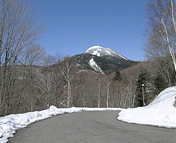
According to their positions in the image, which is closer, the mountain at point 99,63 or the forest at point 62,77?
the forest at point 62,77

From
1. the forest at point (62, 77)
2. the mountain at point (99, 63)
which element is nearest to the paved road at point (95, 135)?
the forest at point (62, 77)

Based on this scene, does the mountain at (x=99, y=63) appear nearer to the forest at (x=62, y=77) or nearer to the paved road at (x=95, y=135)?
the forest at (x=62, y=77)

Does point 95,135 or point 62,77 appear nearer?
point 95,135

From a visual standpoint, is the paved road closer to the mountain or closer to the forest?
the forest

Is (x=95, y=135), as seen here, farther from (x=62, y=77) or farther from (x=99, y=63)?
(x=99, y=63)

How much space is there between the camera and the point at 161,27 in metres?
16.5

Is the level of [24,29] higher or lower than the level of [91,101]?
higher

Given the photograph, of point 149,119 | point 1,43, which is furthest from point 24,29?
point 149,119

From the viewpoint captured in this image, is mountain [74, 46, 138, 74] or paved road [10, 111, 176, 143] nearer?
paved road [10, 111, 176, 143]

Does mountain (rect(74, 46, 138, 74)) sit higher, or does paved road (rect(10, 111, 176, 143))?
mountain (rect(74, 46, 138, 74))

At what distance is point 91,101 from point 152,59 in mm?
28755

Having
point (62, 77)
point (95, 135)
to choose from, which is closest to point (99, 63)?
point (62, 77)

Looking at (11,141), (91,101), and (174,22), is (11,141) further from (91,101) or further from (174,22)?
(91,101)

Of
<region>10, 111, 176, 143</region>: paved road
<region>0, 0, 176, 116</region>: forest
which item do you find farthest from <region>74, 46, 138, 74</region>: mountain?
<region>10, 111, 176, 143</region>: paved road
